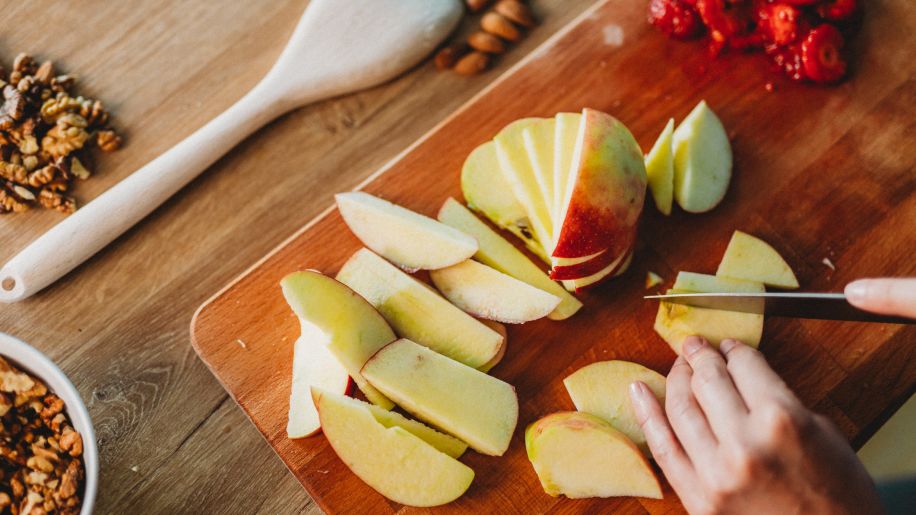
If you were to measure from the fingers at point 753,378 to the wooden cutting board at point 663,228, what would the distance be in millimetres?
153

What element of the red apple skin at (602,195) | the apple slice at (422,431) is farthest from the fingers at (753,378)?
the apple slice at (422,431)

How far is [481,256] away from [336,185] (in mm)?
403

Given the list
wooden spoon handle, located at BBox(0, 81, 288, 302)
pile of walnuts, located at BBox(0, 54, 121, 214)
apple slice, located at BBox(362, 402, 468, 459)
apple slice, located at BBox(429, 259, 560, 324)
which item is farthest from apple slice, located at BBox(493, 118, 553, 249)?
pile of walnuts, located at BBox(0, 54, 121, 214)

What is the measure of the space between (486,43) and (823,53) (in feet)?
2.46

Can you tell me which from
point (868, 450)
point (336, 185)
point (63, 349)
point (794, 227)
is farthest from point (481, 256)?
point (868, 450)

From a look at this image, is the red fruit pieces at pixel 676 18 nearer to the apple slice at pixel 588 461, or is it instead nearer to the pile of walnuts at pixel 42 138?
the apple slice at pixel 588 461

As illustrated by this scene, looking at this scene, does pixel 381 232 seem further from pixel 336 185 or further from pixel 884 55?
pixel 884 55

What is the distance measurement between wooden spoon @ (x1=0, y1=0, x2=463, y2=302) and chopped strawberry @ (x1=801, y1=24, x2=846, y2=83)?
799 millimetres

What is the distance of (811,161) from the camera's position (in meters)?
1.59

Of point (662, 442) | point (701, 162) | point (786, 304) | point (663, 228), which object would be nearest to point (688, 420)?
point (662, 442)

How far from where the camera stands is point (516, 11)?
173 cm

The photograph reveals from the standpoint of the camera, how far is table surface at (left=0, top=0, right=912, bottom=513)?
1.56 m

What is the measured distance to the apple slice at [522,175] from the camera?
1512 millimetres

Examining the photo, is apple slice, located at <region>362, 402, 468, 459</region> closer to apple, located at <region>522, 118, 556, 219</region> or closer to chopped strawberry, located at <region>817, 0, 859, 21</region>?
apple, located at <region>522, 118, 556, 219</region>
